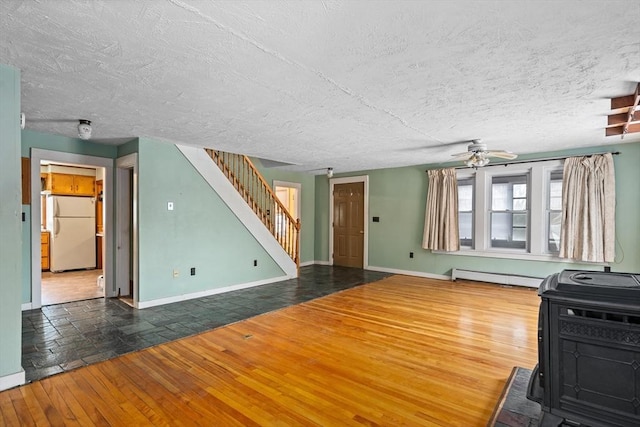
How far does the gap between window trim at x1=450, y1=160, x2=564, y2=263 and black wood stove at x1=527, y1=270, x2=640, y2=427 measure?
4.12 m

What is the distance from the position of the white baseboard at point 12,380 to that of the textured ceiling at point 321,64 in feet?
7.51

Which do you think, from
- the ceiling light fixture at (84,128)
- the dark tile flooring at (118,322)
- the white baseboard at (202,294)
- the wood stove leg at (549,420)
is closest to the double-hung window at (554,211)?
the dark tile flooring at (118,322)

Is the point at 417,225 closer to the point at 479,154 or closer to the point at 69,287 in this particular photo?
the point at 479,154

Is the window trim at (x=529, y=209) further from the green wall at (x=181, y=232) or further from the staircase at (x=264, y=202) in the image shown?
the green wall at (x=181, y=232)

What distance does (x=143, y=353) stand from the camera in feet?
9.96

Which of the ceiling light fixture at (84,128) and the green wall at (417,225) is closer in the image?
the ceiling light fixture at (84,128)

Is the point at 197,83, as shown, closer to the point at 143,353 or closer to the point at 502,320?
the point at 143,353

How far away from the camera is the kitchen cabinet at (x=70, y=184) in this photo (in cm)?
716

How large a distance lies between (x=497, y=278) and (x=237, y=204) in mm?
4936

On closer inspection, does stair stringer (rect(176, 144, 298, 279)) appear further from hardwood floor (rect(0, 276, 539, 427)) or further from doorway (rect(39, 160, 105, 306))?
doorway (rect(39, 160, 105, 306))

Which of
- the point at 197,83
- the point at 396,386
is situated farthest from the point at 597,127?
the point at 197,83

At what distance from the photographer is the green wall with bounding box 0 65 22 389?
7.77ft

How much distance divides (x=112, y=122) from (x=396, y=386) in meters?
4.01

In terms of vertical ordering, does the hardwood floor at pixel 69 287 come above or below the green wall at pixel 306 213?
below
